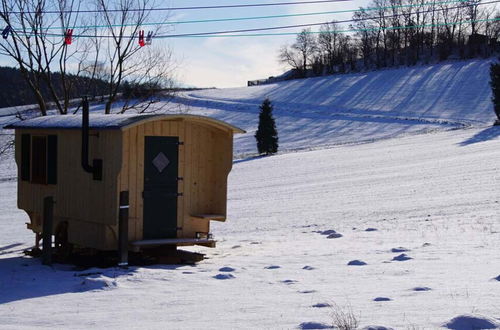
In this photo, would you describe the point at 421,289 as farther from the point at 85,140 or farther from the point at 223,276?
the point at 85,140

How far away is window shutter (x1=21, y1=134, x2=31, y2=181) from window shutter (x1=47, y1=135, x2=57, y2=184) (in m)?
0.98

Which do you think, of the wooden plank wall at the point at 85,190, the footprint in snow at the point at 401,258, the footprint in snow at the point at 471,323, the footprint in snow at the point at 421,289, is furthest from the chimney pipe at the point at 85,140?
the footprint in snow at the point at 471,323

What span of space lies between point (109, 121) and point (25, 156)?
3.10 m

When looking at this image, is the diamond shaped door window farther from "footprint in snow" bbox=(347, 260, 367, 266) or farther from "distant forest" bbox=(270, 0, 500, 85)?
"distant forest" bbox=(270, 0, 500, 85)

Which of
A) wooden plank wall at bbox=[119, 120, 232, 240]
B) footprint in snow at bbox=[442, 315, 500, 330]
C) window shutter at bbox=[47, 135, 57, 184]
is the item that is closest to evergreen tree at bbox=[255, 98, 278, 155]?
wooden plank wall at bbox=[119, 120, 232, 240]

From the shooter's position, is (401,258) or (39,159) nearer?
(401,258)

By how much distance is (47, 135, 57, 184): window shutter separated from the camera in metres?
13.2

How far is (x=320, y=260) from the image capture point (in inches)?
454

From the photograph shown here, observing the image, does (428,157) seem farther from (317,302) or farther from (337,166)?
(317,302)

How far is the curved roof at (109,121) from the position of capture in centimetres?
1170

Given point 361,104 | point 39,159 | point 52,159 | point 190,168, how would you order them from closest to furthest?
point 190,168 < point 52,159 < point 39,159 < point 361,104

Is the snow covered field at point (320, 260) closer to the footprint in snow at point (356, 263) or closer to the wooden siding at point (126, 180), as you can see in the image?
the footprint in snow at point (356, 263)

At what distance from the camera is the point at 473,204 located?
18.4 m

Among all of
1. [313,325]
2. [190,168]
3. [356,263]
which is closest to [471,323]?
[313,325]
